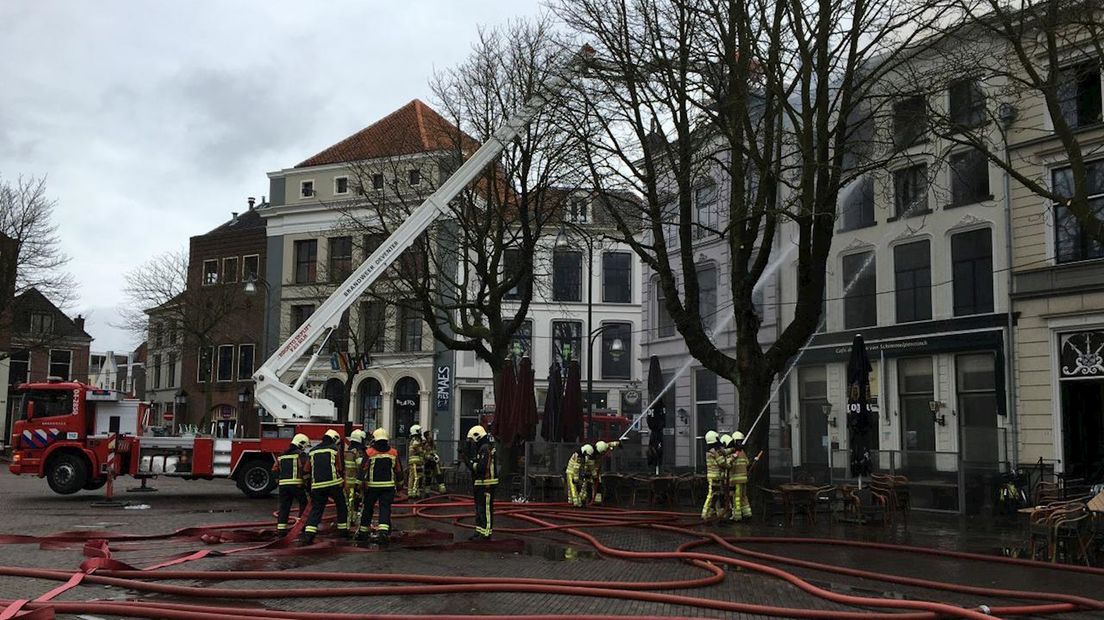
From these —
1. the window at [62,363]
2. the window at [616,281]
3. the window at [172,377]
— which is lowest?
the window at [172,377]

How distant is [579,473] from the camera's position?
19938mm

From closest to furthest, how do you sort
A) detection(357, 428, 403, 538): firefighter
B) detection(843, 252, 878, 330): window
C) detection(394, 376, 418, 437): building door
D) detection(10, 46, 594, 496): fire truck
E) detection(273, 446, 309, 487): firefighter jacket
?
1. detection(357, 428, 403, 538): firefighter
2. detection(273, 446, 309, 487): firefighter jacket
3. detection(10, 46, 594, 496): fire truck
4. detection(843, 252, 878, 330): window
5. detection(394, 376, 418, 437): building door

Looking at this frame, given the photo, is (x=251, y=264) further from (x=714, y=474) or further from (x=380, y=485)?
(x=380, y=485)

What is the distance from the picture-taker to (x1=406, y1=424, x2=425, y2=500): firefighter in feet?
69.0

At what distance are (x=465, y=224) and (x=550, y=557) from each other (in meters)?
14.7

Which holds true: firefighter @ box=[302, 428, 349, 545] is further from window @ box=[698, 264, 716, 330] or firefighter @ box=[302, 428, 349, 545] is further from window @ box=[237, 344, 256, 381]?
window @ box=[237, 344, 256, 381]

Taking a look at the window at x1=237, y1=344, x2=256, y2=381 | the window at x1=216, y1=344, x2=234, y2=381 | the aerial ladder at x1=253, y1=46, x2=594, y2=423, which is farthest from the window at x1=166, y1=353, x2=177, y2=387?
the aerial ladder at x1=253, y1=46, x2=594, y2=423

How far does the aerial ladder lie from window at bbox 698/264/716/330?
11.6 m

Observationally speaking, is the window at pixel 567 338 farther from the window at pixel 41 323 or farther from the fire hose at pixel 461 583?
the fire hose at pixel 461 583

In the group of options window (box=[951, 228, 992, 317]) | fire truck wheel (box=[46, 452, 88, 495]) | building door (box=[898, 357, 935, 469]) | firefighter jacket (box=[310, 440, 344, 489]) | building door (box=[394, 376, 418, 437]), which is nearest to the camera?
firefighter jacket (box=[310, 440, 344, 489])

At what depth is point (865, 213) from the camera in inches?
1086

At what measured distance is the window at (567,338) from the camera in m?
49.5

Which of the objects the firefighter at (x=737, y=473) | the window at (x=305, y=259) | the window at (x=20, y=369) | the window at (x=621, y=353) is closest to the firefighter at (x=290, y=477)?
the firefighter at (x=737, y=473)

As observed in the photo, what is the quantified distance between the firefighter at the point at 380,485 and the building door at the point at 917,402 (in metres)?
16.2
